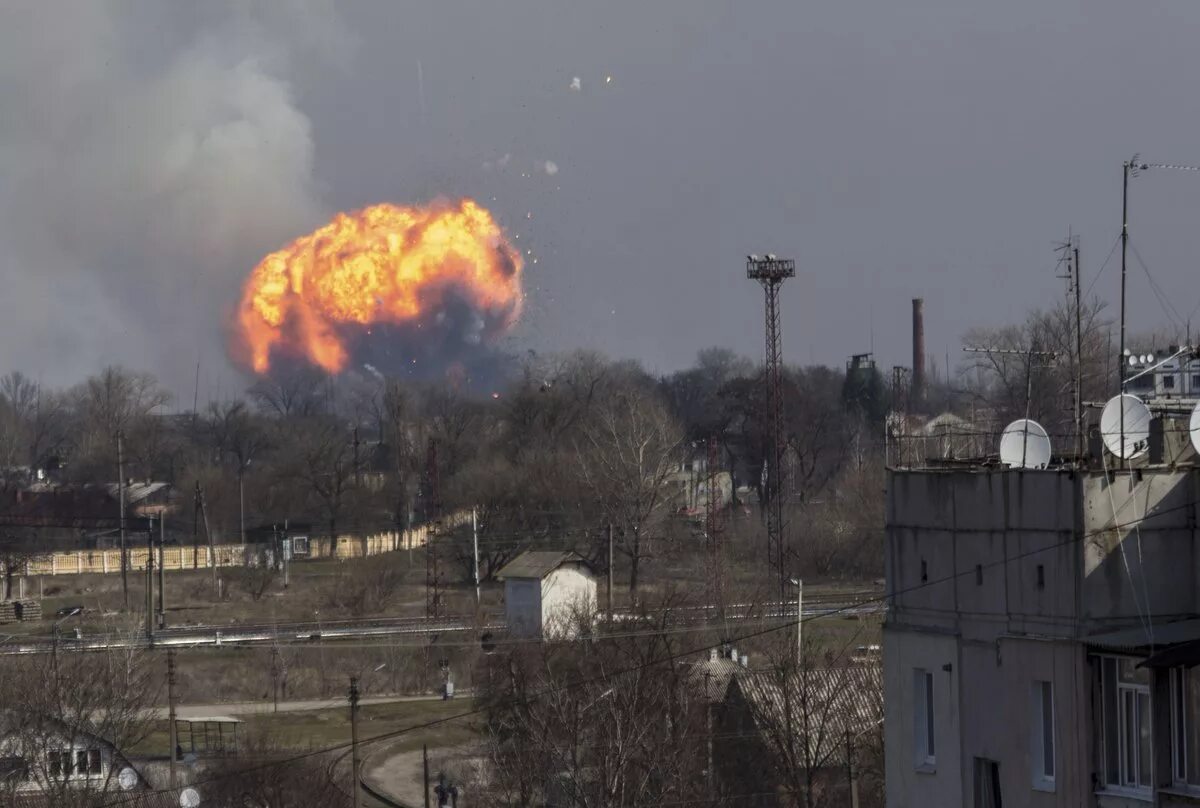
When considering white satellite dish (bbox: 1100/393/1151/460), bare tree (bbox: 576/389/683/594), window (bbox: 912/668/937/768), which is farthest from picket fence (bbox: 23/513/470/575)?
white satellite dish (bbox: 1100/393/1151/460)

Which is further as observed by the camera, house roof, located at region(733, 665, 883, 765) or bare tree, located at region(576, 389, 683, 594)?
bare tree, located at region(576, 389, 683, 594)

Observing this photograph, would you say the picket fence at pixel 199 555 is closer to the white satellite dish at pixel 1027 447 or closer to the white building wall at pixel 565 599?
the white building wall at pixel 565 599

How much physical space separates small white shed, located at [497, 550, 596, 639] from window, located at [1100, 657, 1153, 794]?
112 ft

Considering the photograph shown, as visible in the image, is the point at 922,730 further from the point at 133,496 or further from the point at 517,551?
the point at 133,496

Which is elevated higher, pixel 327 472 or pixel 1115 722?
pixel 327 472

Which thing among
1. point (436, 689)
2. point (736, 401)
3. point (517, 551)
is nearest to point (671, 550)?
point (517, 551)

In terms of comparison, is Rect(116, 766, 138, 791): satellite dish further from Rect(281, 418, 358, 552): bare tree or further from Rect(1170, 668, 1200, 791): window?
Rect(281, 418, 358, 552): bare tree

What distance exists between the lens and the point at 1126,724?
→ 13352 mm

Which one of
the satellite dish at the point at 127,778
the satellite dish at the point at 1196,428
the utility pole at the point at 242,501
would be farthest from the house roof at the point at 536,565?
the satellite dish at the point at 1196,428

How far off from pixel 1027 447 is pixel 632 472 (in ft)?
191

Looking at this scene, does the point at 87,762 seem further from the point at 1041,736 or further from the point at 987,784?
the point at 1041,736

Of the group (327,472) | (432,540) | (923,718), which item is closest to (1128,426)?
(923,718)

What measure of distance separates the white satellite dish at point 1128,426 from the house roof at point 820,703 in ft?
54.2

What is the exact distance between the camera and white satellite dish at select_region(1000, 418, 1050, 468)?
51.6ft
